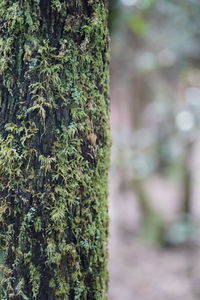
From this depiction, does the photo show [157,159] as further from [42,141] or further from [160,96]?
[42,141]

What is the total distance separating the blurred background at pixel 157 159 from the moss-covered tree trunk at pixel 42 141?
2583mm

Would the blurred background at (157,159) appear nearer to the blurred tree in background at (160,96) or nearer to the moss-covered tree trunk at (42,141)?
the blurred tree in background at (160,96)

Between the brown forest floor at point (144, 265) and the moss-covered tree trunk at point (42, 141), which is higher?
the brown forest floor at point (144, 265)

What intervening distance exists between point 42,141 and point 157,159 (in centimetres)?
790

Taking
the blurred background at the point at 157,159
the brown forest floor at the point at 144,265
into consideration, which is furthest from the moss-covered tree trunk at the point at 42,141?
the brown forest floor at the point at 144,265

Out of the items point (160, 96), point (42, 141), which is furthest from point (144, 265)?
point (42, 141)

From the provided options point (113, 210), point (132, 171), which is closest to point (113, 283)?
point (132, 171)

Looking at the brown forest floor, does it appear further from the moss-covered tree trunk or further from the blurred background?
the moss-covered tree trunk

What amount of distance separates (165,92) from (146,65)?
2282 mm

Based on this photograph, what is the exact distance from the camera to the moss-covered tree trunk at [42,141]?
123 cm

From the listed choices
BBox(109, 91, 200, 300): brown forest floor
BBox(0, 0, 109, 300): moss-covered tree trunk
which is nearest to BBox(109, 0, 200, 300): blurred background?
BBox(109, 91, 200, 300): brown forest floor

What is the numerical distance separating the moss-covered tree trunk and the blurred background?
258 centimetres

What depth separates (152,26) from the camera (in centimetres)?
646

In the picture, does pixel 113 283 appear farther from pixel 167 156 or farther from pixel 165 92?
pixel 165 92
